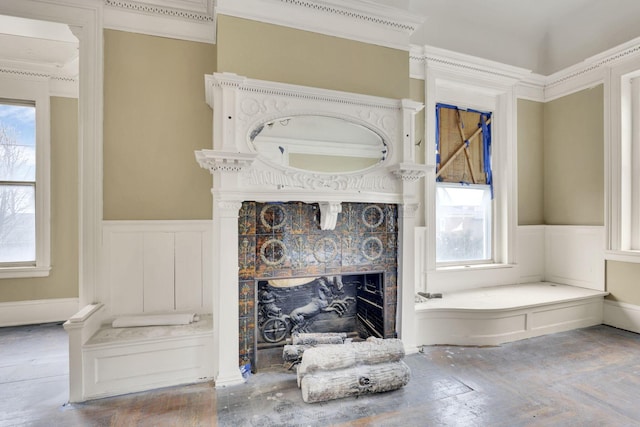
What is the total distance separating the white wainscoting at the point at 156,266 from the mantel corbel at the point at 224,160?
79cm

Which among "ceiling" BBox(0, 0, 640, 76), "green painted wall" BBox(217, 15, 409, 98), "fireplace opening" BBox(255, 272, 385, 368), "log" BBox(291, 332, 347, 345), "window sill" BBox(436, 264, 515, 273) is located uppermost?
"ceiling" BBox(0, 0, 640, 76)

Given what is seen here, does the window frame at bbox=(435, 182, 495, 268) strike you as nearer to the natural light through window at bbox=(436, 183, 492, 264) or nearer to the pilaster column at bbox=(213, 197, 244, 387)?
the natural light through window at bbox=(436, 183, 492, 264)

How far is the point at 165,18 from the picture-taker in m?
2.88

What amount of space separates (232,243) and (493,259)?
11.9 feet

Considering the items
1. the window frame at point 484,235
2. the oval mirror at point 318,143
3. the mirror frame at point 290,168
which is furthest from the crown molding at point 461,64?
the oval mirror at point 318,143

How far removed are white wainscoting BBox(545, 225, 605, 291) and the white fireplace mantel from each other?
284 cm

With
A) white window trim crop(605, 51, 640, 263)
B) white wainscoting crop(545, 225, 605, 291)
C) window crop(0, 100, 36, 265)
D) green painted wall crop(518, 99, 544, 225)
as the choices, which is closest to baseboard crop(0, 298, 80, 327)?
window crop(0, 100, 36, 265)

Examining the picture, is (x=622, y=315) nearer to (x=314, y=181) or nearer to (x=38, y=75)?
(x=314, y=181)

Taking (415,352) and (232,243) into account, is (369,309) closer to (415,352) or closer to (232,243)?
(415,352)

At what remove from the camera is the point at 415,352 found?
3.01 meters

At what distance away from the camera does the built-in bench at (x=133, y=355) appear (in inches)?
89.1

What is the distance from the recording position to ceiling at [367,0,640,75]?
379 centimetres

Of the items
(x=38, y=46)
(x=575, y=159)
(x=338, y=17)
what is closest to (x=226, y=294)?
(x=338, y=17)

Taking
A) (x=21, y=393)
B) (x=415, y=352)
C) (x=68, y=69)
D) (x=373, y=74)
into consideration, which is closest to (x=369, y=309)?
(x=415, y=352)
